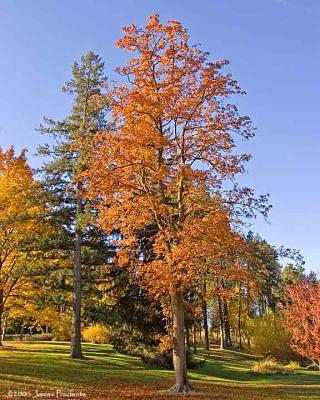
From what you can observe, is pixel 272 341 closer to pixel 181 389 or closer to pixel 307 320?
pixel 307 320

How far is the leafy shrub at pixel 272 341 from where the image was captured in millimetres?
48406

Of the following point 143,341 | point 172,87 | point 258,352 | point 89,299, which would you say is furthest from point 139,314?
point 258,352

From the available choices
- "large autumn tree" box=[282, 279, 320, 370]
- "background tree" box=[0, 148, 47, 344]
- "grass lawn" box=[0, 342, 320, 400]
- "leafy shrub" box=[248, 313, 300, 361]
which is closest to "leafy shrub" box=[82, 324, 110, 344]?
"grass lawn" box=[0, 342, 320, 400]

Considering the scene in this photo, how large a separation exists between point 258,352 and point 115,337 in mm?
25645

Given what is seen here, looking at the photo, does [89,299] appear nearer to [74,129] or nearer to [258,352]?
[74,129]

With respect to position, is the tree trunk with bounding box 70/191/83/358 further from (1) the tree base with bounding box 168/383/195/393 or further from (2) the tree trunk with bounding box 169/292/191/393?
(1) the tree base with bounding box 168/383/195/393

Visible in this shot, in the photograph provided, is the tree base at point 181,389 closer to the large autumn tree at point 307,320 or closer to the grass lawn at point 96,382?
the grass lawn at point 96,382

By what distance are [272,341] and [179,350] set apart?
35498 millimetres

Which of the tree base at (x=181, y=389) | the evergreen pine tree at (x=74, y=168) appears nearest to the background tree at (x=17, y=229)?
the evergreen pine tree at (x=74, y=168)

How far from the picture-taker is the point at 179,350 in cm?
1673

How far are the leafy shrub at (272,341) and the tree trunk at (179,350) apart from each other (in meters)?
34.3

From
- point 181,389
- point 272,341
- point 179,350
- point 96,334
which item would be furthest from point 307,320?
point 272,341

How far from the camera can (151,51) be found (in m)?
17.5

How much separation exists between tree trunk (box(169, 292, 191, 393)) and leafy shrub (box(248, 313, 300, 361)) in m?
34.3
